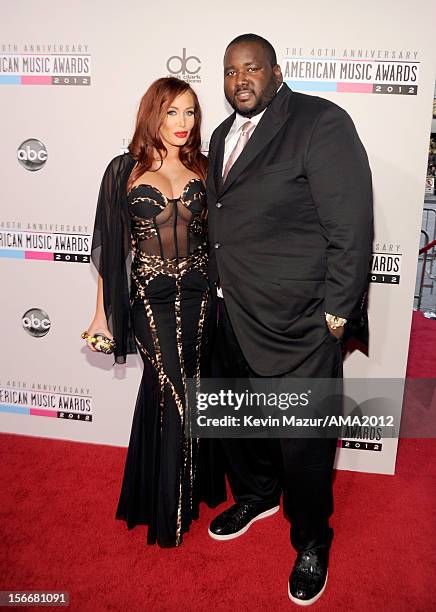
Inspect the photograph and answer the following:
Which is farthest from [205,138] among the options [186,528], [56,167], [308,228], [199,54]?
[186,528]

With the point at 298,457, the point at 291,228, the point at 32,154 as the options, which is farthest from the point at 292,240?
the point at 32,154

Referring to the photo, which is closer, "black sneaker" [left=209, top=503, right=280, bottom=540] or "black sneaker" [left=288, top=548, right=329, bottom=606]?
"black sneaker" [left=288, top=548, right=329, bottom=606]

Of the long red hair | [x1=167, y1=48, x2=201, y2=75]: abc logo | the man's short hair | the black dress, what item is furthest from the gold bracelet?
[x1=167, y1=48, x2=201, y2=75]: abc logo

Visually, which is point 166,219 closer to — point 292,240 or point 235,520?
point 292,240

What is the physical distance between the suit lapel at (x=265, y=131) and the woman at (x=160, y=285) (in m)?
0.30

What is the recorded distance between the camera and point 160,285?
2436 mm

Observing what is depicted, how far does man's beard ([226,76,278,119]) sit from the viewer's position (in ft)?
7.16

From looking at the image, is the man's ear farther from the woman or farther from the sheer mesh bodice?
the sheer mesh bodice

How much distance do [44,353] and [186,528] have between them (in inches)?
55.9

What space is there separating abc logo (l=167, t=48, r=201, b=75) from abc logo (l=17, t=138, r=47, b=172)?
84 cm

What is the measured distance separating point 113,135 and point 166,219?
0.97 meters

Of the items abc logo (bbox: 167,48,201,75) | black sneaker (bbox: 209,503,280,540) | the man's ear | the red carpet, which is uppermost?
abc logo (bbox: 167,48,201,75)

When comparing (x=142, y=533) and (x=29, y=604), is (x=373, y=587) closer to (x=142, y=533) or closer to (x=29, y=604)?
(x=142, y=533)

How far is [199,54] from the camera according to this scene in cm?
293
